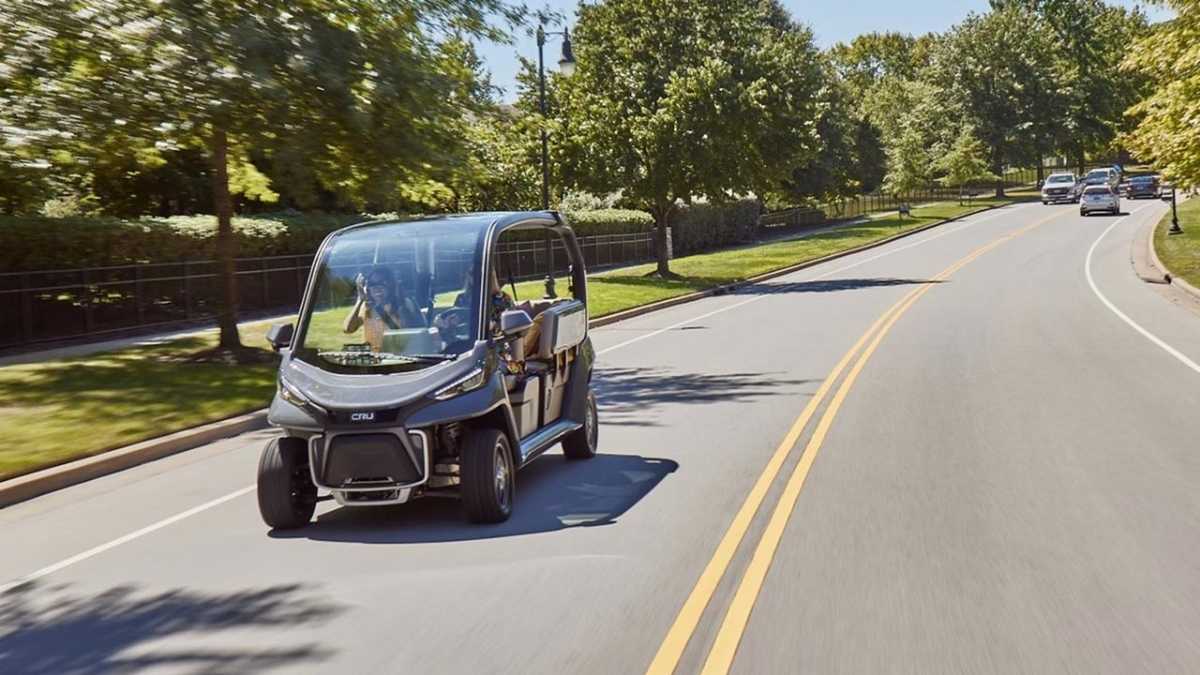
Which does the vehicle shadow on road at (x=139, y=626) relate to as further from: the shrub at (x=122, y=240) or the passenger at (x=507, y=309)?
the shrub at (x=122, y=240)

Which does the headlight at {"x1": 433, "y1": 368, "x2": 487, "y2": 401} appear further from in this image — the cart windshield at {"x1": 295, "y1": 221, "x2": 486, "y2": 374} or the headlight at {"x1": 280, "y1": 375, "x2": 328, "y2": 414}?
the headlight at {"x1": 280, "y1": 375, "x2": 328, "y2": 414}

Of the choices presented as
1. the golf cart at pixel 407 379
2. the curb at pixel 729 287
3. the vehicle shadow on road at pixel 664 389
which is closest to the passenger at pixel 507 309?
the golf cart at pixel 407 379

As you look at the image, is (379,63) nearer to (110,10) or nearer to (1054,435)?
(110,10)

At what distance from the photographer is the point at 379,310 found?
871 centimetres

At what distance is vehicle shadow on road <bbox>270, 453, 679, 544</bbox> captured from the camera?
816 centimetres

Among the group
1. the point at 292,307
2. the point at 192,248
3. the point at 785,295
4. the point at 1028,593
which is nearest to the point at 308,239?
the point at 292,307

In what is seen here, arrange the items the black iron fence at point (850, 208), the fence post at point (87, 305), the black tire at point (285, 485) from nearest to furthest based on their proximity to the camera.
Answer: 1. the black tire at point (285, 485)
2. the fence post at point (87, 305)
3. the black iron fence at point (850, 208)

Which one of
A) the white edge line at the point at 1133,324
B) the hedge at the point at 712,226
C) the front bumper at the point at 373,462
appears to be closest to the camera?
the front bumper at the point at 373,462

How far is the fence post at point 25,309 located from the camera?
2109 centimetres

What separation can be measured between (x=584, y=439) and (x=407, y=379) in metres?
2.78

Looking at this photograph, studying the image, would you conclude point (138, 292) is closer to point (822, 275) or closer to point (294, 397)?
point (294, 397)

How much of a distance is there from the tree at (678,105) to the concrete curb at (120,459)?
2516 centimetres

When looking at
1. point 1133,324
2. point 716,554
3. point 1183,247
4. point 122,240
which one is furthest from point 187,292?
point 1183,247

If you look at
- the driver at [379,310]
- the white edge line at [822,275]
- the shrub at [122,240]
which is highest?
the shrub at [122,240]
